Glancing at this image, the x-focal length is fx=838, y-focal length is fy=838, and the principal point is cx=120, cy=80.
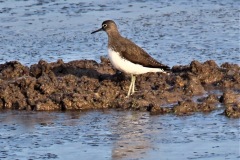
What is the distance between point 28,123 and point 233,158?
9.20 ft

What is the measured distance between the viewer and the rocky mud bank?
425 inches

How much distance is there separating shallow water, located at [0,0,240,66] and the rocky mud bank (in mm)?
1083

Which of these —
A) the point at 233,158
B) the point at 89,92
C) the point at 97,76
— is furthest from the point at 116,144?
the point at 97,76

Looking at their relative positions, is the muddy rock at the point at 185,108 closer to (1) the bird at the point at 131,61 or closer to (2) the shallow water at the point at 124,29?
(1) the bird at the point at 131,61

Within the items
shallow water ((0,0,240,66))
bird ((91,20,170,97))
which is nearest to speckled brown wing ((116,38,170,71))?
bird ((91,20,170,97))

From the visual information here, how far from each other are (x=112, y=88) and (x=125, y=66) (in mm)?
348

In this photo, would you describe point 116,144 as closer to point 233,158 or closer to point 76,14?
point 233,158

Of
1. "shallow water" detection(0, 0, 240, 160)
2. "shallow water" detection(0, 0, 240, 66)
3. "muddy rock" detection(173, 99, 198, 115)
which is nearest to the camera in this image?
"shallow water" detection(0, 0, 240, 160)

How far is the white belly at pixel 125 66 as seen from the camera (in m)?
11.4

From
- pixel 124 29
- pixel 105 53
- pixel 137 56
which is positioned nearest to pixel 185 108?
pixel 137 56

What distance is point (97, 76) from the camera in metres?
12.0

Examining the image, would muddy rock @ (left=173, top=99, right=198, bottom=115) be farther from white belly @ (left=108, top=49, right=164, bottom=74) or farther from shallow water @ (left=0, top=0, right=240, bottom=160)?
white belly @ (left=108, top=49, right=164, bottom=74)

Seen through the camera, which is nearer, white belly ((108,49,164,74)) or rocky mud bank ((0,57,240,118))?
rocky mud bank ((0,57,240,118))

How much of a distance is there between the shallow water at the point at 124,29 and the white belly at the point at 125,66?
5.40 feet
